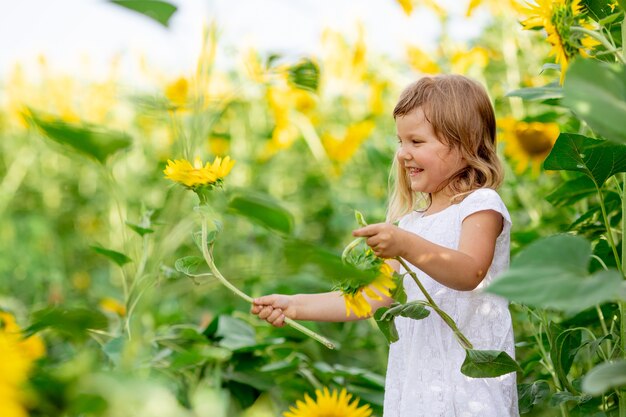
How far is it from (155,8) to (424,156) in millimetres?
645

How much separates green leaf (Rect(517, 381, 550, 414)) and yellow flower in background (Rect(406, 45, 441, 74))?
127 centimetres

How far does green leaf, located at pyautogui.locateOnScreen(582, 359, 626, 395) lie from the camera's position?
55 centimetres

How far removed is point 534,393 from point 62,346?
4.83ft

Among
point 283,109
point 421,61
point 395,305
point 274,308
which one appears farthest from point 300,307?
point 283,109

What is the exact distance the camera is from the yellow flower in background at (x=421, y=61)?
2.27 m

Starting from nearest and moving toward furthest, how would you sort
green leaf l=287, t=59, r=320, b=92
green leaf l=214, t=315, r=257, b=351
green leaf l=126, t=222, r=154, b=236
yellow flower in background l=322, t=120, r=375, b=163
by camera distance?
green leaf l=287, t=59, r=320, b=92
green leaf l=126, t=222, r=154, b=236
green leaf l=214, t=315, r=257, b=351
yellow flower in background l=322, t=120, r=375, b=163

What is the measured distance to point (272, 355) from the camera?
1583mm

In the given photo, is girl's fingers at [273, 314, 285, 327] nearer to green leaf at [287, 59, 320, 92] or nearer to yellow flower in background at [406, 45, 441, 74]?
green leaf at [287, 59, 320, 92]

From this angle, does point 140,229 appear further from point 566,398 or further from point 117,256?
point 566,398

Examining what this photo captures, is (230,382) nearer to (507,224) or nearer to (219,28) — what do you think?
(507,224)

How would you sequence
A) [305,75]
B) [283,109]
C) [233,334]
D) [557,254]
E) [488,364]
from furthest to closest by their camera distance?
[283,109] < [233,334] < [488,364] < [305,75] < [557,254]

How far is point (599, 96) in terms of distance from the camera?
0.59m

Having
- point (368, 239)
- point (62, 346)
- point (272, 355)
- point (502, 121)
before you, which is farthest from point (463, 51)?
point (368, 239)

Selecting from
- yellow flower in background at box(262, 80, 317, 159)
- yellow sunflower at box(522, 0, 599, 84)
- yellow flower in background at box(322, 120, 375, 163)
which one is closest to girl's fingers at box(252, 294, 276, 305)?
yellow sunflower at box(522, 0, 599, 84)
